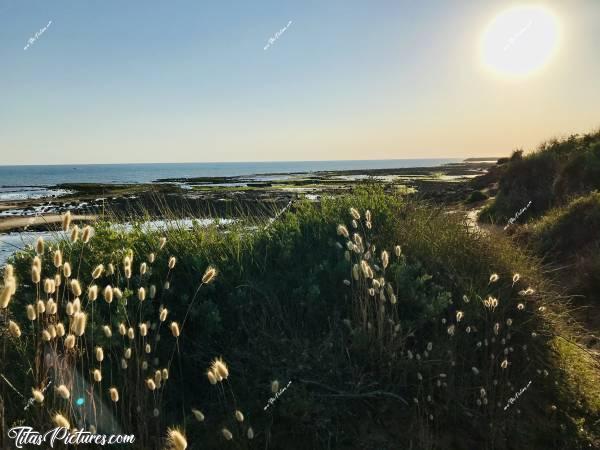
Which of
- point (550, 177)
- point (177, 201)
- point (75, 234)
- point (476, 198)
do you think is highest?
point (75, 234)

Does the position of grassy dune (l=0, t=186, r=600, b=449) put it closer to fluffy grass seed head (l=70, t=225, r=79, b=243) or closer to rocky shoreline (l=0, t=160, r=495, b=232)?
fluffy grass seed head (l=70, t=225, r=79, b=243)

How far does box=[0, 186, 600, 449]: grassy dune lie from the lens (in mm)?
3736

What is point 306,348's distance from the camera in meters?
4.39

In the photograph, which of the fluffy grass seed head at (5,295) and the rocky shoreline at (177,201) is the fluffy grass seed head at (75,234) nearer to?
the fluffy grass seed head at (5,295)

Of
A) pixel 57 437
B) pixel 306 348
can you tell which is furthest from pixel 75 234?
pixel 306 348

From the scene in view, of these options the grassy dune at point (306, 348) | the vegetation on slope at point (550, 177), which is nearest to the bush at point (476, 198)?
the vegetation on slope at point (550, 177)

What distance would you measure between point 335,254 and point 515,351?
90.7 inches

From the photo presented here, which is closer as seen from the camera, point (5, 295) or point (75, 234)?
point (5, 295)

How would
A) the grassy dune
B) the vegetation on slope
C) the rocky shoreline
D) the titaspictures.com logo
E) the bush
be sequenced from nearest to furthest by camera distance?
the titaspictures.com logo → the grassy dune → the rocky shoreline → the vegetation on slope → the bush

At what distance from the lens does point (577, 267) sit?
9.66 metres

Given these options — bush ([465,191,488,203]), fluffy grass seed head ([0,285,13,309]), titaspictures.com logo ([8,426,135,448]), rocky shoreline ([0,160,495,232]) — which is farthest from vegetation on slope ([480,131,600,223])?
fluffy grass seed head ([0,285,13,309])

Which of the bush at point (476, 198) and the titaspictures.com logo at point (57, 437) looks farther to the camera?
the bush at point (476, 198)

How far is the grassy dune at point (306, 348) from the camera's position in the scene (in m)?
3.74

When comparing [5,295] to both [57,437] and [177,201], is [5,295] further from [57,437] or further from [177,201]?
[177,201]
